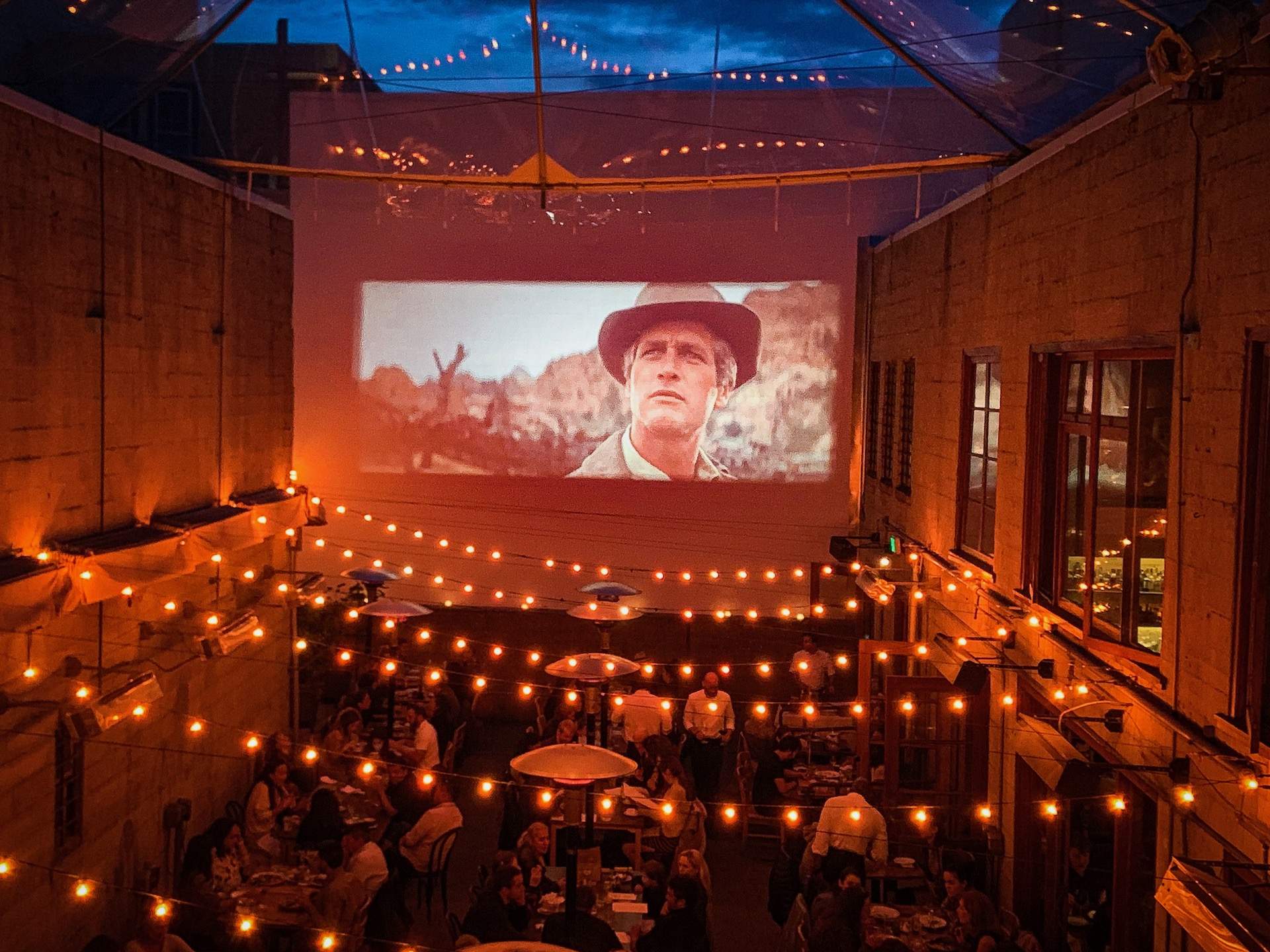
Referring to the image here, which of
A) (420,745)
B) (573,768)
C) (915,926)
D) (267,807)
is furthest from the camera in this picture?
(420,745)

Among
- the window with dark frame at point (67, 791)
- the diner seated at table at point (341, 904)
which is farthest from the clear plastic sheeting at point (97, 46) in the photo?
the diner seated at table at point (341, 904)

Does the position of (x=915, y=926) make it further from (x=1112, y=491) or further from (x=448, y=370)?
(x=448, y=370)

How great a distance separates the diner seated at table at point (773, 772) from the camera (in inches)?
406

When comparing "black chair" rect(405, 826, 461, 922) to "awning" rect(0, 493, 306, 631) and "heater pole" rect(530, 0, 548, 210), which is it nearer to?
"awning" rect(0, 493, 306, 631)

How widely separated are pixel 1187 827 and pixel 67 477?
6.19m

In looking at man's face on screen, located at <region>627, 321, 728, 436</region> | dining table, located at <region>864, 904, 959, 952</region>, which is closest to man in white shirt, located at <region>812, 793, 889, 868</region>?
dining table, located at <region>864, 904, 959, 952</region>

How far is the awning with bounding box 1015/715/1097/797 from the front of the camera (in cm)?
623

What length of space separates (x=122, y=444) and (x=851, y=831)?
5161mm

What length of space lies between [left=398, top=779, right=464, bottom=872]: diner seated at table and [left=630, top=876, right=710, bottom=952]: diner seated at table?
2.06 m

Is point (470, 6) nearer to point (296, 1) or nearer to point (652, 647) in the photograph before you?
point (296, 1)

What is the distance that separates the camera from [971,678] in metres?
7.99

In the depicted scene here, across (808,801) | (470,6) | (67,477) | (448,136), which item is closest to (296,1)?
(470,6)

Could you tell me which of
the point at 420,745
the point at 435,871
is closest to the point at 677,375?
the point at 420,745

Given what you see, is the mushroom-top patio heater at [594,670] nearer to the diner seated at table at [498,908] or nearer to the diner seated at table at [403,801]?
the diner seated at table at [403,801]
